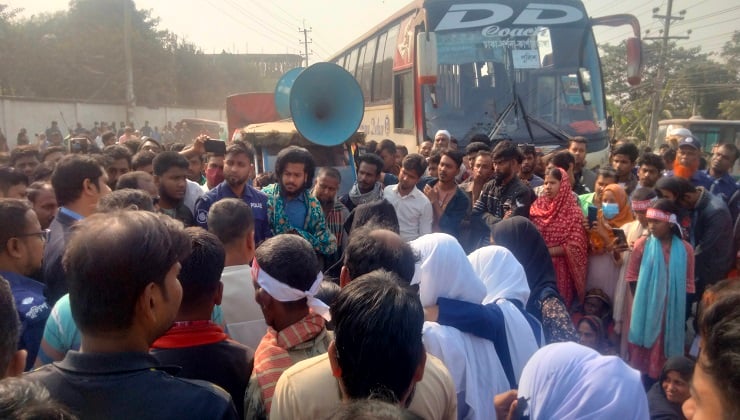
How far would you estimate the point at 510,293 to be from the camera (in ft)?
7.95

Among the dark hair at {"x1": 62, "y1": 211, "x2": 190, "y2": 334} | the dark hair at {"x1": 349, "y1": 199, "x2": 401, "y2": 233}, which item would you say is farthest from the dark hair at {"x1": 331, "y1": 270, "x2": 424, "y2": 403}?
the dark hair at {"x1": 349, "y1": 199, "x2": 401, "y2": 233}

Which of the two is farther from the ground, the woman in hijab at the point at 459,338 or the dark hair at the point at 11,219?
the dark hair at the point at 11,219

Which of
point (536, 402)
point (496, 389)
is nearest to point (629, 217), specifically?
point (496, 389)

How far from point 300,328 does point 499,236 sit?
1.61m

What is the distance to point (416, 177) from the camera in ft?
15.6

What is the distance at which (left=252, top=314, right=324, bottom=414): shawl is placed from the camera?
Result: 173 cm

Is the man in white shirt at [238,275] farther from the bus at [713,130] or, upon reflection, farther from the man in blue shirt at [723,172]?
the bus at [713,130]

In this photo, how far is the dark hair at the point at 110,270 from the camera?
1.36 meters

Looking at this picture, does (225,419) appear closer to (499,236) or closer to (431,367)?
(431,367)

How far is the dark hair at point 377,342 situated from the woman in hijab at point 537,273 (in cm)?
148

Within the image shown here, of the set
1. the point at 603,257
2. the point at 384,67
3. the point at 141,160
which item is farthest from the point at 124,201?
the point at 384,67

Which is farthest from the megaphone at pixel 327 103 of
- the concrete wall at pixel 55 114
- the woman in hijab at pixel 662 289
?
the concrete wall at pixel 55 114

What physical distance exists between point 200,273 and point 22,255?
1052 millimetres

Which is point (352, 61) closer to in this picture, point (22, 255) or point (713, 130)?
point (713, 130)
